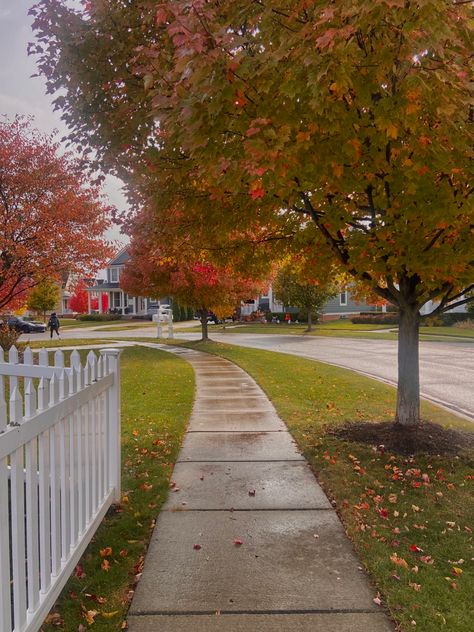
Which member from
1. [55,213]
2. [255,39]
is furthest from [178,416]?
[55,213]

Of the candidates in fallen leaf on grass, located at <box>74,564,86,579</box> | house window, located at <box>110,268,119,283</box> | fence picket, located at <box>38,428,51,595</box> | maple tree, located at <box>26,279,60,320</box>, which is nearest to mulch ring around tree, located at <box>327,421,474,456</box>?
fallen leaf on grass, located at <box>74,564,86,579</box>

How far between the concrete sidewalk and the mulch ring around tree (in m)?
1.06

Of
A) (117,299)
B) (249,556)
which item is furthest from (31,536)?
(117,299)

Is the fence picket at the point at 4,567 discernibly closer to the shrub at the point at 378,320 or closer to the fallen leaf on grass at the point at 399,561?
the fallen leaf on grass at the point at 399,561

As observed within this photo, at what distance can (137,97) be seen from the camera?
5.70m

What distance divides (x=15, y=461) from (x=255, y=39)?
11.1 feet

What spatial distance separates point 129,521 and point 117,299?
64.7 meters

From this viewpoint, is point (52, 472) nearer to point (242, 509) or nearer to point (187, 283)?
point (242, 509)

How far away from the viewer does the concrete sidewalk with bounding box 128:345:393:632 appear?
9.64 feet

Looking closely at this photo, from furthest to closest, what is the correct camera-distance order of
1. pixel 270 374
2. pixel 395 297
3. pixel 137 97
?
pixel 270 374, pixel 395 297, pixel 137 97

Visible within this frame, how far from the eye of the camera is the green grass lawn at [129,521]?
305 cm

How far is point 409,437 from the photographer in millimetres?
6426

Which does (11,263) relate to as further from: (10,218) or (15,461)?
(15,461)

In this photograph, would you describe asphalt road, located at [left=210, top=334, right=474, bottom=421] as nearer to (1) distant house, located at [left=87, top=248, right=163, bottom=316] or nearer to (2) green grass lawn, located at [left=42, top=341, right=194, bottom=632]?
(2) green grass lawn, located at [left=42, top=341, right=194, bottom=632]
